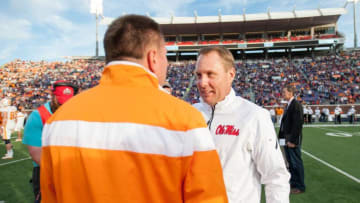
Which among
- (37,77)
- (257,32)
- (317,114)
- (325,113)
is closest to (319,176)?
(325,113)

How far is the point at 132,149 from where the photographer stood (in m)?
0.86

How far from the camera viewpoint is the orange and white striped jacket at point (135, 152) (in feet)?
2.82

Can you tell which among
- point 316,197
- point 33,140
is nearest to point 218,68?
point 33,140

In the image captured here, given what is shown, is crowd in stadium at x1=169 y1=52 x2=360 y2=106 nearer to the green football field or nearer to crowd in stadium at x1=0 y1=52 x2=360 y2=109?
crowd in stadium at x1=0 y1=52 x2=360 y2=109

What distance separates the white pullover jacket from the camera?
5.14 feet

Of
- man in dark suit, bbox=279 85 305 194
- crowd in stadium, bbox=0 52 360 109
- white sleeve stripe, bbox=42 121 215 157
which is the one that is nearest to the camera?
white sleeve stripe, bbox=42 121 215 157

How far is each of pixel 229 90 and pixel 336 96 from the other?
88.9 ft

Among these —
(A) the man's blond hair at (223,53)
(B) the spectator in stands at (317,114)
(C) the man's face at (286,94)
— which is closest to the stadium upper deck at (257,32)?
(B) the spectator in stands at (317,114)

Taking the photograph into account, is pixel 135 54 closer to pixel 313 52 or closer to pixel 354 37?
pixel 313 52

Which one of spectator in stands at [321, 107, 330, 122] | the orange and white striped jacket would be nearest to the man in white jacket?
the orange and white striped jacket

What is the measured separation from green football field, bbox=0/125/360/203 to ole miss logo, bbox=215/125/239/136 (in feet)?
12.0

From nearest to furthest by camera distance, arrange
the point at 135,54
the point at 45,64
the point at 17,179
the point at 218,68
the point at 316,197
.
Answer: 1. the point at 135,54
2. the point at 218,68
3. the point at 316,197
4. the point at 17,179
5. the point at 45,64

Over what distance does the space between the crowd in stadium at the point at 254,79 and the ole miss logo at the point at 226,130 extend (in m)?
22.6

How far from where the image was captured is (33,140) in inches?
107
